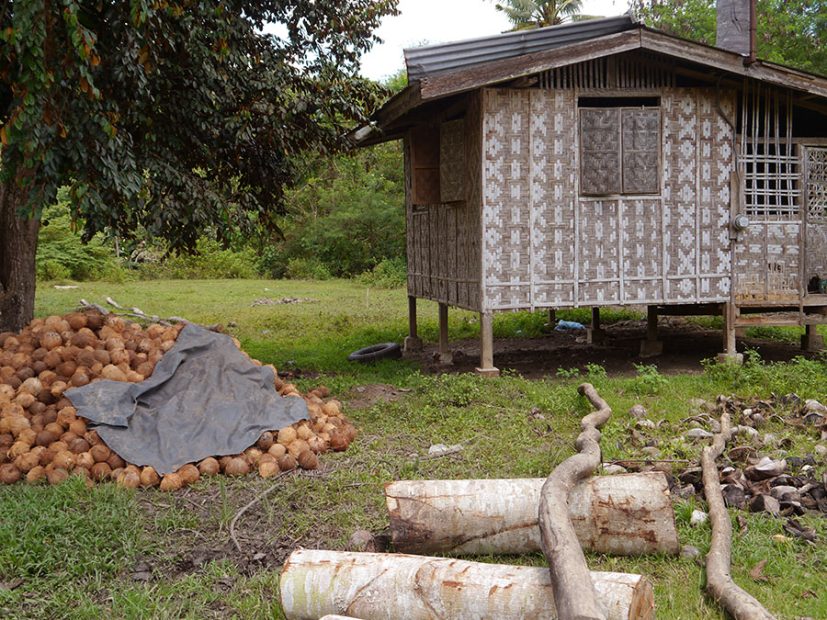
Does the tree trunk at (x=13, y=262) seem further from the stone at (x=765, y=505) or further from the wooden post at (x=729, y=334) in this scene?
→ the wooden post at (x=729, y=334)

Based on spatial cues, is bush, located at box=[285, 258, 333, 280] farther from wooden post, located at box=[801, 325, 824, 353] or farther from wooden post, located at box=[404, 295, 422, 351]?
wooden post, located at box=[801, 325, 824, 353]

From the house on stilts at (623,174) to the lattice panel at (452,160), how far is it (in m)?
0.03

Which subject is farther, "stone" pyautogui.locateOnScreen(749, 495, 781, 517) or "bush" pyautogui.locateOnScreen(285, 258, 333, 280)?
"bush" pyautogui.locateOnScreen(285, 258, 333, 280)

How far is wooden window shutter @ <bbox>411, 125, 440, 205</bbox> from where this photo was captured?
37.8ft

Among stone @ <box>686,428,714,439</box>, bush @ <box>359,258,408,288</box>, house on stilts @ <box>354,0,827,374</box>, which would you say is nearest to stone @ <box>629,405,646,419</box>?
stone @ <box>686,428,714,439</box>

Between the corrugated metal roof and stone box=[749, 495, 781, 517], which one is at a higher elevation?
the corrugated metal roof

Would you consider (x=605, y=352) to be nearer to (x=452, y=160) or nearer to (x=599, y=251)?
(x=599, y=251)

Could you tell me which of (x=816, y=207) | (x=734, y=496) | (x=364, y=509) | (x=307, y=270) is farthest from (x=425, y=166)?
(x=307, y=270)

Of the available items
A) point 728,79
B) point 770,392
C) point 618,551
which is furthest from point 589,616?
point 728,79

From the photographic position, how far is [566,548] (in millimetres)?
3482

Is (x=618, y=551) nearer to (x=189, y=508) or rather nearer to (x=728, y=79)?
(x=189, y=508)

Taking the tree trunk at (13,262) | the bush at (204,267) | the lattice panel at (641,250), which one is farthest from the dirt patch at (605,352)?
the bush at (204,267)

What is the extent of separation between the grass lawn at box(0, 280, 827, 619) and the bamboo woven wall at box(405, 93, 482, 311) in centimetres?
139

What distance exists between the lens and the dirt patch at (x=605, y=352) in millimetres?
11133
